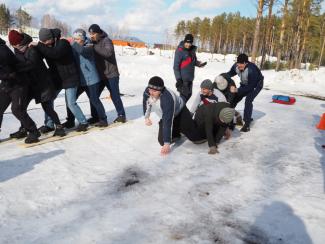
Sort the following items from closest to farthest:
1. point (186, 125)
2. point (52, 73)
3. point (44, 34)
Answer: point (44, 34) < point (186, 125) < point (52, 73)

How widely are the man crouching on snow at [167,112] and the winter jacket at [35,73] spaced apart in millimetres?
1674

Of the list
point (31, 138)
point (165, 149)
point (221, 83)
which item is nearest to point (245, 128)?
point (221, 83)

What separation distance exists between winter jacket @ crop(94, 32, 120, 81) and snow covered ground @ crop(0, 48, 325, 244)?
1134 mm

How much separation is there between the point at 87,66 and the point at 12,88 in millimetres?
1393

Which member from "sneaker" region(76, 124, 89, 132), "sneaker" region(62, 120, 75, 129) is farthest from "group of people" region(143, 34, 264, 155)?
"sneaker" region(62, 120, 75, 129)

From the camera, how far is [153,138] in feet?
19.9

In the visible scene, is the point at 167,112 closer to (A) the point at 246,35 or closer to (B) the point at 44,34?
(B) the point at 44,34

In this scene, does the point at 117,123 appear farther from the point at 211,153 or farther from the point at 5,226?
the point at 5,226

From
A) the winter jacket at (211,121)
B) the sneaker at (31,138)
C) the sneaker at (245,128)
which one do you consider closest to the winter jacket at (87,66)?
the sneaker at (31,138)

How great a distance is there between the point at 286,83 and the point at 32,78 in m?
15.3

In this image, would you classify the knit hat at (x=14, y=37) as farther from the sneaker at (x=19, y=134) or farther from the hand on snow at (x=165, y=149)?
the hand on snow at (x=165, y=149)

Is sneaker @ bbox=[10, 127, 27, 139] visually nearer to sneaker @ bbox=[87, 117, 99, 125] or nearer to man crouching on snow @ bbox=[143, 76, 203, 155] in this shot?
sneaker @ bbox=[87, 117, 99, 125]

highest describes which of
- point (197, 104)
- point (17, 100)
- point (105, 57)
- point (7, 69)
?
point (105, 57)

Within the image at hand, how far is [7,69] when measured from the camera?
478cm
